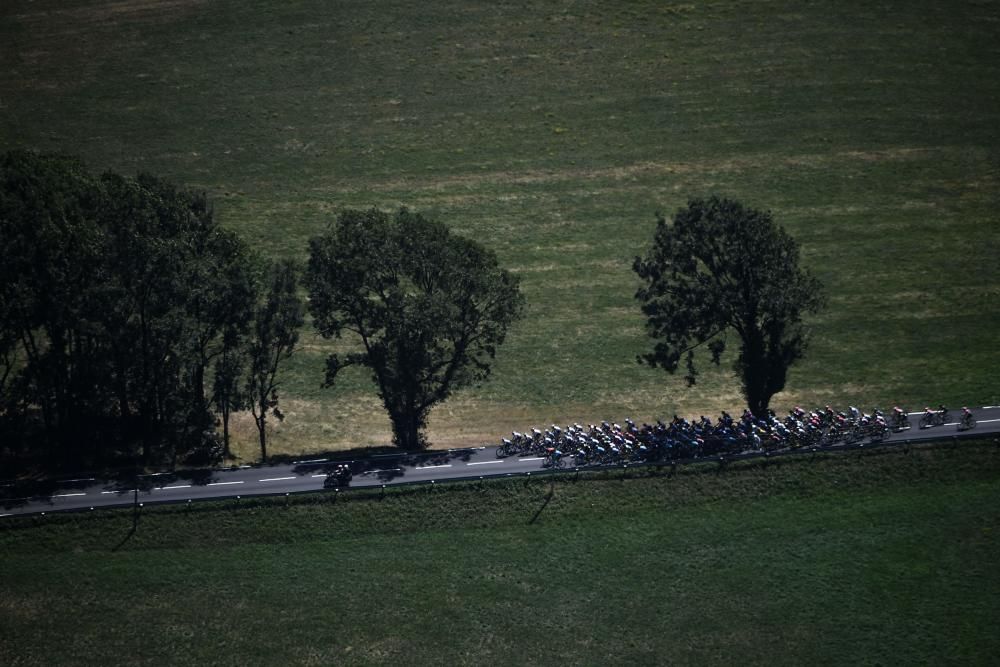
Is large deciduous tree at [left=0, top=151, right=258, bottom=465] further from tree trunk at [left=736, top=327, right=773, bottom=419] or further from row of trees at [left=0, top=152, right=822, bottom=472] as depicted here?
tree trunk at [left=736, top=327, right=773, bottom=419]

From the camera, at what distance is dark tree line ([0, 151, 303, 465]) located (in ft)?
204

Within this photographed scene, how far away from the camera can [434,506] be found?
6244 centimetres

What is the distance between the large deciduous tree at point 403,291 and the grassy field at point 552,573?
10229mm

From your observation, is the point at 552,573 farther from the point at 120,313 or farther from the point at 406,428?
the point at 120,313

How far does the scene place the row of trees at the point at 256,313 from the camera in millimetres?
64438

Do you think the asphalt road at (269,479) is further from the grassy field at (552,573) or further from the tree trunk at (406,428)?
the tree trunk at (406,428)

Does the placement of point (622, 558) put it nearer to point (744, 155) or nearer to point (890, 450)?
point (890, 450)

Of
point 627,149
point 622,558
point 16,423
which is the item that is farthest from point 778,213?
point 16,423

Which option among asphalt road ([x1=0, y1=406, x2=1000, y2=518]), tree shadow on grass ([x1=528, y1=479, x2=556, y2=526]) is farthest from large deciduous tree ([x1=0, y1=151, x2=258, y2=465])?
tree shadow on grass ([x1=528, y1=479, x2=556, y2=526])

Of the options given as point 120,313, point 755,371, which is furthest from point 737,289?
point 120,313

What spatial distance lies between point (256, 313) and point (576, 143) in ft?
161

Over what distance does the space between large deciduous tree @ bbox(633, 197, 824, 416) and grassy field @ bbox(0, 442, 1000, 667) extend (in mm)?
8008

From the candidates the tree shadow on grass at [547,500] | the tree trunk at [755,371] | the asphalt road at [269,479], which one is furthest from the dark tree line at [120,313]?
the tree trunk at [755,371]

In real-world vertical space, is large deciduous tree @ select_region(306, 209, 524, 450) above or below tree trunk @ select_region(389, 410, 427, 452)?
above
